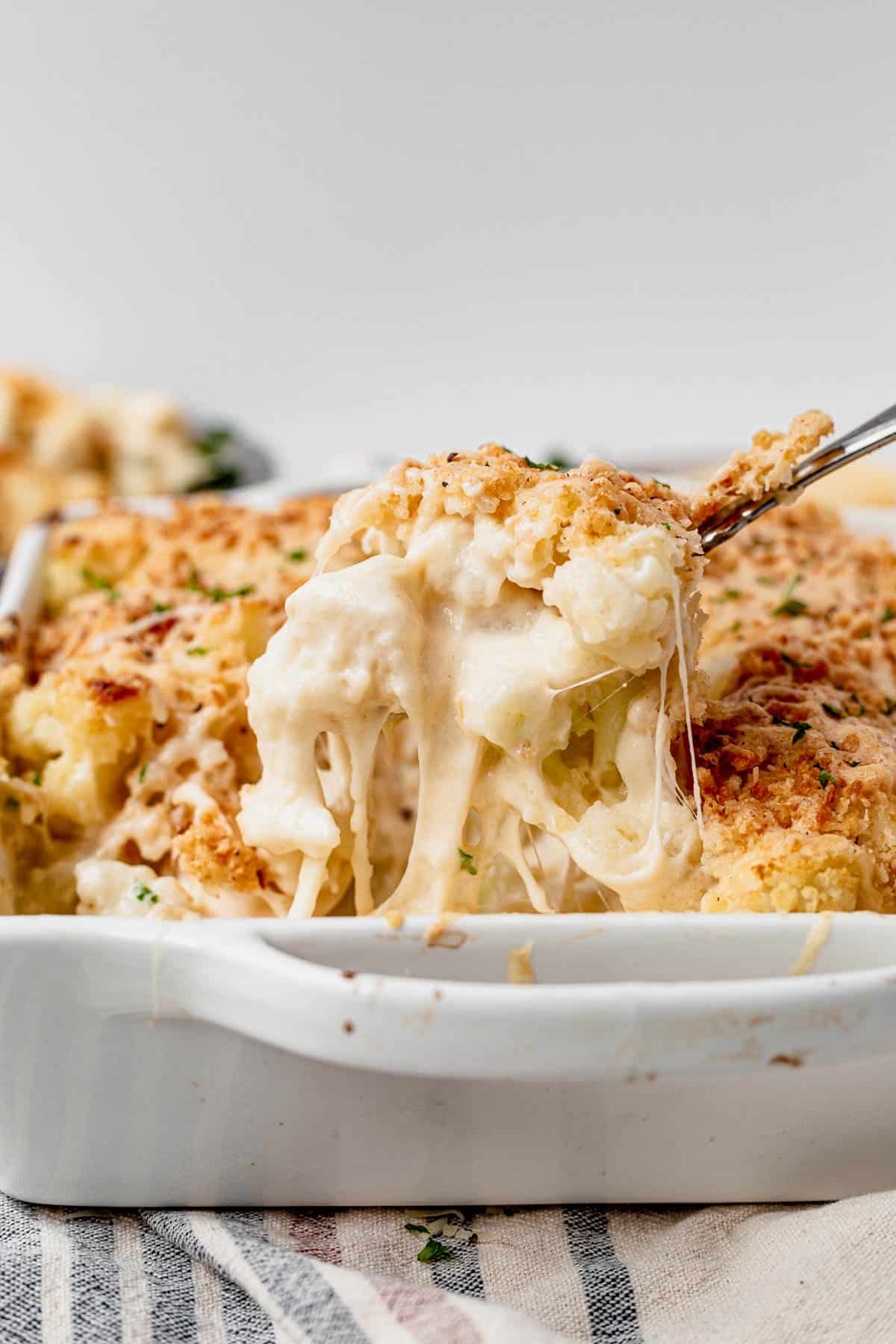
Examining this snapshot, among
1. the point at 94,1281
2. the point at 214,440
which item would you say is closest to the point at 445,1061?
the point at 94,1281

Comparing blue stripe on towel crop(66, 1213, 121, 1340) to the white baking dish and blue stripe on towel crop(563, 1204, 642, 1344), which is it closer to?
the white baking dish

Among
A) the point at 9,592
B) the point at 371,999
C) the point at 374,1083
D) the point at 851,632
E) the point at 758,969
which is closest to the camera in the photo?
the point at 371,999

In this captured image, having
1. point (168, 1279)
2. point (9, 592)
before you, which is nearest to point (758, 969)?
point (168, 1279)

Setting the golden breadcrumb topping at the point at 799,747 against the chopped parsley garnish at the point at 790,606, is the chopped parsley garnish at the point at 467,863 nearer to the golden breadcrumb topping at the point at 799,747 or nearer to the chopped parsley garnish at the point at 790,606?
the golden breadcrumb topping at the point at 799,747

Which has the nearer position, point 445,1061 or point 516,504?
point 445,1061

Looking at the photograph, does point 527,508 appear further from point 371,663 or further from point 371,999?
point 371,999

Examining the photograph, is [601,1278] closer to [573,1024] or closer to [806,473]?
[573,1024]
